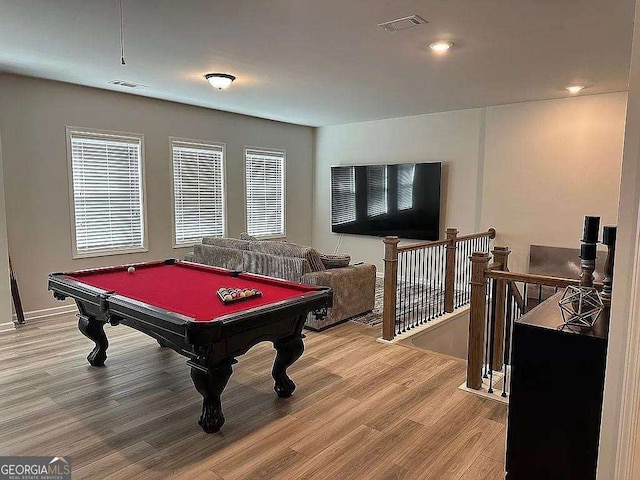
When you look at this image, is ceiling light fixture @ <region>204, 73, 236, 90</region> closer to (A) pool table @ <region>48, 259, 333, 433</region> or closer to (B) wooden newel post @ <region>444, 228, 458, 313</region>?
(A) pool table @ <region>48, 259, 333, 433</region>

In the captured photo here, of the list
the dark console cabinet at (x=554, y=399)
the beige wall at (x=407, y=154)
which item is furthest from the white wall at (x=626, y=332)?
the beige wall at (x=407, y=154)

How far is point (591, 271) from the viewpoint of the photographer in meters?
2.16

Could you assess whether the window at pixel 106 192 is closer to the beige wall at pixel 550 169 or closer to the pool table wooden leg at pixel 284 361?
the pool table wooden leg at pixel 284 361

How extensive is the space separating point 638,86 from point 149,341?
14.7ft

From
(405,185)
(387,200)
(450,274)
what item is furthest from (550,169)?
(387,200)

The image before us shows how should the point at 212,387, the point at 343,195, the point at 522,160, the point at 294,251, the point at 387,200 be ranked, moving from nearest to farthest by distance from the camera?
the point at 212,387 < the point at 294,251 < the point at 522,160 < the point at 387,200 < the point at 343,195

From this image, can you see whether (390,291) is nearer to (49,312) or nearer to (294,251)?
(294,251)

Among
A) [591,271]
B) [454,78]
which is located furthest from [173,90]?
[591,271]

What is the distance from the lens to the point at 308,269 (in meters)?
4.76

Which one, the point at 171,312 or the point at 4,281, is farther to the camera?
the point at 4,281

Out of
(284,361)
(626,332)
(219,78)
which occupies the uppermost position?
(219,78)

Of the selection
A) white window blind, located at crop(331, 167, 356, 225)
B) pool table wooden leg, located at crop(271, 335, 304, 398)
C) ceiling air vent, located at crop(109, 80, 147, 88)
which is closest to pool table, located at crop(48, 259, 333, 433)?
pool table wooden leg, located at crop(271, 335, 304, 398)

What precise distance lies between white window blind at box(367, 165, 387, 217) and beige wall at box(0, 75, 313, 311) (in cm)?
285

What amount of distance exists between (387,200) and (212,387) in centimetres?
547
